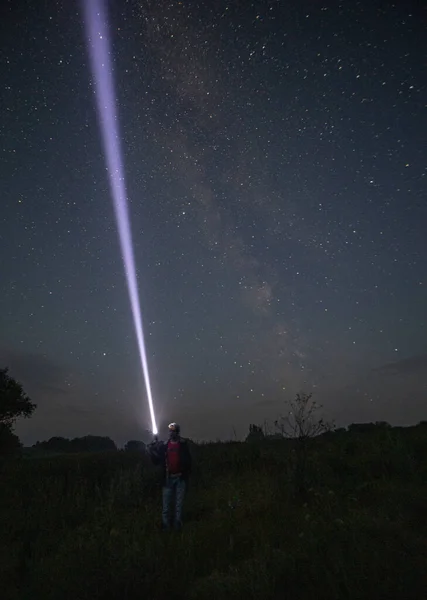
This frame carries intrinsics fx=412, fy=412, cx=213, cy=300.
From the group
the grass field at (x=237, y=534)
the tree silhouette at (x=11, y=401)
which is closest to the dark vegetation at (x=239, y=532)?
the grass field at (x=237, y=534)

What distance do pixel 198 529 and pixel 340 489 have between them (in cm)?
323

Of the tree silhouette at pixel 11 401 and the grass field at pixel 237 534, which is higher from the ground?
the tree silhouette at pixel 11 401

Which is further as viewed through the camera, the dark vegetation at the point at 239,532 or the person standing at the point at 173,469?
the person standing at the point at 173,469

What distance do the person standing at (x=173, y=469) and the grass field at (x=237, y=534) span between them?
38cm

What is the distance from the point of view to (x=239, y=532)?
6105 millimetres

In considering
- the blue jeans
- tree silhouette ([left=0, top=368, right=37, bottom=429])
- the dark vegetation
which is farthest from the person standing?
tree silhouette ([left=0, top=368, right=37, bottom=429])

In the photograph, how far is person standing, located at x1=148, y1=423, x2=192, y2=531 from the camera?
25.4 feet

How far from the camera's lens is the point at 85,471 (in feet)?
41.6

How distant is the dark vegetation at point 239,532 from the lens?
3926 mm

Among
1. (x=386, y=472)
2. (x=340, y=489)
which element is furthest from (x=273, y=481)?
(x=386, y=472)

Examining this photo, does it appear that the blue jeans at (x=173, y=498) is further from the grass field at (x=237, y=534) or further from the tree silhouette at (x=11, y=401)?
the tree silhouette at (x=11, y=401)

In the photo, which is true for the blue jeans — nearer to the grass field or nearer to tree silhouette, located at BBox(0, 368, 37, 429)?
the grass field

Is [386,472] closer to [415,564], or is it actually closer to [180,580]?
[415,564]

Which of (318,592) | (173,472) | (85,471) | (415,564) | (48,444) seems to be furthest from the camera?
(48,444)
